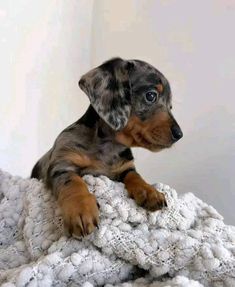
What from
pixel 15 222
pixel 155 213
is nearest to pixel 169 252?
pixel 155 213

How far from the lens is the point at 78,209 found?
1.03 meters

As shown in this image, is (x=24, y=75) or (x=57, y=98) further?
(x=57, y=98)

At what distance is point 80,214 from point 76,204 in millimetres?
42

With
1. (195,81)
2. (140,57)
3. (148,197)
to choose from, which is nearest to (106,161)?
(148,197)

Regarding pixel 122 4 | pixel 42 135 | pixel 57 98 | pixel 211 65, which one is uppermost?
pixel 122 4

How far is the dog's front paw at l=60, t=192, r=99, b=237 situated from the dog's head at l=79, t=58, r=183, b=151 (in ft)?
0.93

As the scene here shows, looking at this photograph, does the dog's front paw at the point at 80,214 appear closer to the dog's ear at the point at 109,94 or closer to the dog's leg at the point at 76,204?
the dog's leg at the point at 76,204

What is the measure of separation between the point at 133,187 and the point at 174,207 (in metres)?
0.13

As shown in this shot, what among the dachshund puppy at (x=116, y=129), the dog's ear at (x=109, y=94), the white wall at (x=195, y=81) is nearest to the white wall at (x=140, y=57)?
the white wall at (x=195, y=81)

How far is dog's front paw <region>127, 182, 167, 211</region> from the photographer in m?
1.09

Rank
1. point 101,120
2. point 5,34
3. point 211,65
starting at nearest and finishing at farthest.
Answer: point 101,120 < point 211,65 < point 5,34

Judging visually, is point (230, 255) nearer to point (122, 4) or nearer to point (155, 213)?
point (155, 213)

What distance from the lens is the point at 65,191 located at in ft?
3.66

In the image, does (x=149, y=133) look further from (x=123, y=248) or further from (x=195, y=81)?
(x=195, y=81)
